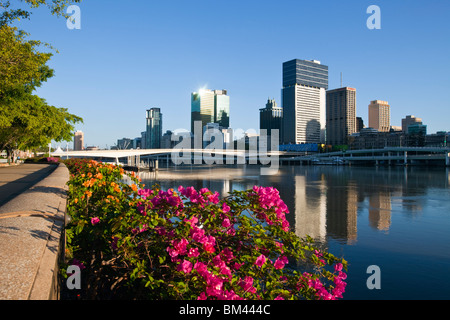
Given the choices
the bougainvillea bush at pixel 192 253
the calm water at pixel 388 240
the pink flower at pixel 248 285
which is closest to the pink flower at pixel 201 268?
the bougainvillea bush at pixel 192 253

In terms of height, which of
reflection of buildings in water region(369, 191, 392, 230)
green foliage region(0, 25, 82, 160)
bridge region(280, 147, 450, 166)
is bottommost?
reflection of buildings in water region(369, 191, 392, 230)

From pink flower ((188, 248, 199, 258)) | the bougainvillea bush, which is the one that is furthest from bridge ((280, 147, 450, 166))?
pink flower ((188, 248, 199, 258))

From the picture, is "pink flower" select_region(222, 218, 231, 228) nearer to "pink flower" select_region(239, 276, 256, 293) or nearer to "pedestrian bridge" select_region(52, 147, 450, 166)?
"pink flower" select_region(239, 276, 256, 293)

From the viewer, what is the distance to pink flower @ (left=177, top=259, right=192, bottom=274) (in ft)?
12.5

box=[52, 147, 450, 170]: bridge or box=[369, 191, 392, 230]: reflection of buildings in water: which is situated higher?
box=[52, 147, 450, 170]: bridge

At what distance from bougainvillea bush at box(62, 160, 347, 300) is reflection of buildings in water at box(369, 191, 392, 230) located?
15752 millimetres

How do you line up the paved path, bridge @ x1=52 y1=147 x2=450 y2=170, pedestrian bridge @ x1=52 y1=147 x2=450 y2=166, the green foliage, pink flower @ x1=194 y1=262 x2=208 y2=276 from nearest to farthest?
pink flower @ x1=194 y1=262 x2=208 y2=276, the paved path, the green foliage, pedestrian bridge @ x1=52 y1=147 x2=450 y2=166, bridge @ x1=52 y1=147 x2=450 y2=170

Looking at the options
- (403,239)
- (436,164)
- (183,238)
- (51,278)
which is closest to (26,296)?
(51,278)

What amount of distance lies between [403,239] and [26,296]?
17.1 meters

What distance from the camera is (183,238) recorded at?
411 centimetres

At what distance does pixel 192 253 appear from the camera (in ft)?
13.3

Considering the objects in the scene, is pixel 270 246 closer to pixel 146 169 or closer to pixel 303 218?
pixel 303 218

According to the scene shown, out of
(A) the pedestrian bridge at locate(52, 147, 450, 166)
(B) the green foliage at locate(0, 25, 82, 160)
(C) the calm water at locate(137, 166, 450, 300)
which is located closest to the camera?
(C) the calm water at locate(137, 166, 450, 300)

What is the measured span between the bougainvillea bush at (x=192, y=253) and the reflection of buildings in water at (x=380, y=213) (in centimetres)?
1575
